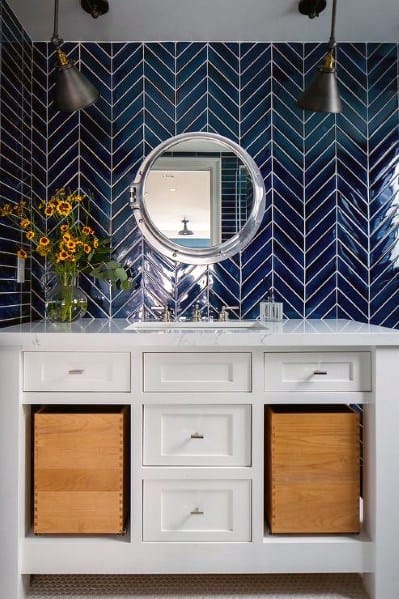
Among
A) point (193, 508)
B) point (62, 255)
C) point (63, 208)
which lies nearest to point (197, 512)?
point (193, 508)

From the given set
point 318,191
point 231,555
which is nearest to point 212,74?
point 318,191

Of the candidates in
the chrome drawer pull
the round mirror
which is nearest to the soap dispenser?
the round mirror

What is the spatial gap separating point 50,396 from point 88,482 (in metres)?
0.33

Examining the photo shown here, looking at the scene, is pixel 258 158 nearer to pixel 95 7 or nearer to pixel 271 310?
pixel 271 310

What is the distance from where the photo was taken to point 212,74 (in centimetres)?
221

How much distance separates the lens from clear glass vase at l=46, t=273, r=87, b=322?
188 centimetres

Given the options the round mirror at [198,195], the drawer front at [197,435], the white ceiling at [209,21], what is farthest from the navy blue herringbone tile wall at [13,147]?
the drawer front at [197,435]

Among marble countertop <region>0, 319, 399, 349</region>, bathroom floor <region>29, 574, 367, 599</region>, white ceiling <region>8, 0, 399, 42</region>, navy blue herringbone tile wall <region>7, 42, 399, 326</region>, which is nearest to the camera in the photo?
marble countertop <region>0, 319, 399, 349</region>

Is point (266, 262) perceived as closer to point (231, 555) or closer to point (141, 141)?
point (141, 141)

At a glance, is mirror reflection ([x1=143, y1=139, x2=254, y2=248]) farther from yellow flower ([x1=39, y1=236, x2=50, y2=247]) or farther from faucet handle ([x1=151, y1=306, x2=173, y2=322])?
yellow flower ([x1=39, y1=236, x2=50, y2=247])

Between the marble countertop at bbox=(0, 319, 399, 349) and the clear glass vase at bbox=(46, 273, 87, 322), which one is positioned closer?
the marble countertop at bbox=(0, 319, 399, 349)

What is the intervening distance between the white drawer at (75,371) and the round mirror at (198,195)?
2.52 feet

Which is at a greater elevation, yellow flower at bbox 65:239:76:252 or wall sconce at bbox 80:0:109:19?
wall sconce at bbox 80:0:109:19

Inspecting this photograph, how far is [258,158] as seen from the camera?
7.25 ft
